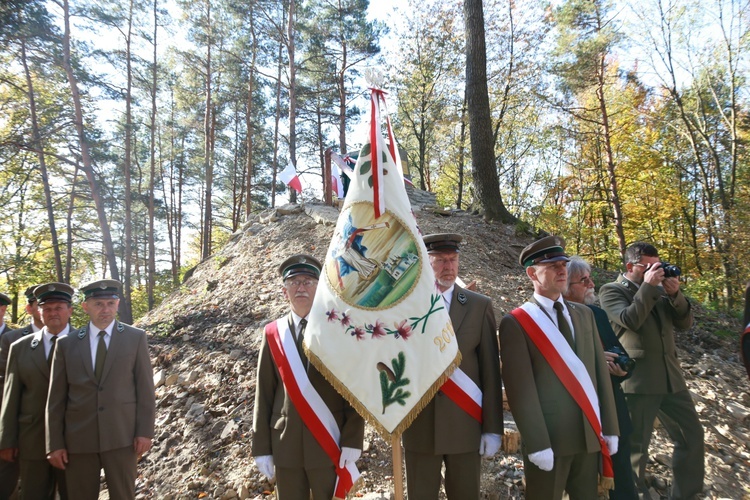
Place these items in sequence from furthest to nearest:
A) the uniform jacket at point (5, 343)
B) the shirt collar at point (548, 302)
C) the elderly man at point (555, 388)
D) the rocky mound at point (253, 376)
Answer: the uniform jacket at point (5, 343), the rocky mound at point (253, 376), the shirt collar at point (548, 302), the elderly man at point (555, 388)

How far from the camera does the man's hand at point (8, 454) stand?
362 centimetres

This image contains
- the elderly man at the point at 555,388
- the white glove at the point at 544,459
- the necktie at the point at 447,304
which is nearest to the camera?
the white glove at the point at 544,459

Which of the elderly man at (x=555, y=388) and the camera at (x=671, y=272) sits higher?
the camera at (x=671, y=272)

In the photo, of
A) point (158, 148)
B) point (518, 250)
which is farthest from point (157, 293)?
point (518, 250)

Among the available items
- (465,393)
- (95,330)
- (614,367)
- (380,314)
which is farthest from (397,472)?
(95,330)

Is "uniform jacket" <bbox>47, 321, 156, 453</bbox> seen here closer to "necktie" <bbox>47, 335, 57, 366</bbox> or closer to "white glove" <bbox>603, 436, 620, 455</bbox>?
"necktie" <bbox>47, 335, 57, 366</bbox>

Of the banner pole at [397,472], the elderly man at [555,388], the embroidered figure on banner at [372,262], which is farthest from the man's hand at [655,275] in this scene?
the banner pole at [397,472]

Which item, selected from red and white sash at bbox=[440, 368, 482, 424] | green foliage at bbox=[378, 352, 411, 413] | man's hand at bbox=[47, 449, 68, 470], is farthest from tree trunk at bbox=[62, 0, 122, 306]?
red and white sash at bbox=[440, 368, 482, 424]

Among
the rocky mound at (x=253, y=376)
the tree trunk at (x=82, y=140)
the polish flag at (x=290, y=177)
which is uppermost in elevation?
the tree trunk at (x=82, y=140)

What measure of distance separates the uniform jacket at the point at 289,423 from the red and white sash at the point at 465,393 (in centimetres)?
62

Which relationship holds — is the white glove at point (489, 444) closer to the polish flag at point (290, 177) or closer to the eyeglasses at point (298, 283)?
the eyeglasses at point (298, 283)

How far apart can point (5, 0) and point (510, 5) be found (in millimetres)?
18268

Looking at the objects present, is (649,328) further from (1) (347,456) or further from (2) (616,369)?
(1) (347,456)

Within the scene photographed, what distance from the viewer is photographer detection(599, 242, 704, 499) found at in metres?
3.44
